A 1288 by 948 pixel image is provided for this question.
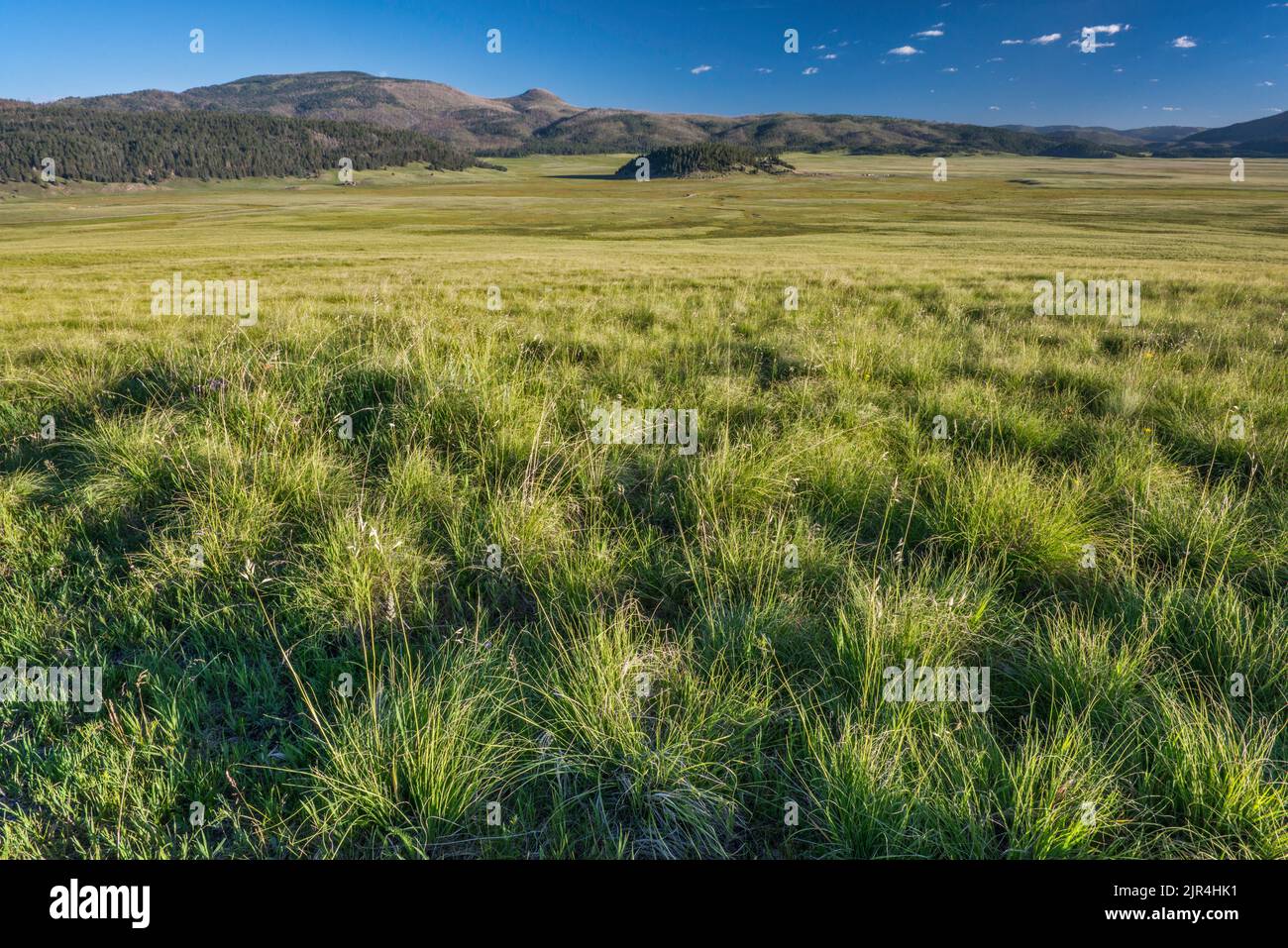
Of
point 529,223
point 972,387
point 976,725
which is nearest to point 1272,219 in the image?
point 529,223

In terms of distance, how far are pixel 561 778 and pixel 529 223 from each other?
77496mm

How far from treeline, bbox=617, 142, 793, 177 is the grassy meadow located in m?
182

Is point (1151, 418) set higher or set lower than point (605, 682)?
higher

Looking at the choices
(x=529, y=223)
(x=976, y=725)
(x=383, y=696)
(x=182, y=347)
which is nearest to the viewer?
(x=976, y=725)

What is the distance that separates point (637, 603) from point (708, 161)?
189 m

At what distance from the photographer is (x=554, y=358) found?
7.71 meters

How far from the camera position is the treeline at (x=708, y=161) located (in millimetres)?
170250

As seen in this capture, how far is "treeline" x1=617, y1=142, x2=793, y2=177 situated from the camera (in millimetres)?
170250

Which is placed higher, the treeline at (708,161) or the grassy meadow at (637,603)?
the treeline at (708,161)

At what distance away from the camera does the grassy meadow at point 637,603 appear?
6.97ft

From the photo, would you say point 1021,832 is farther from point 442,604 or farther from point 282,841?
point 442,604

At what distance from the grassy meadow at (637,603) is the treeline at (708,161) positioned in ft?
596

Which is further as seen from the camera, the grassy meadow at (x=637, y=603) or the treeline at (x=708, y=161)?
the treeline at (x=708, y=161)

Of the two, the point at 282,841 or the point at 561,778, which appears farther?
the point at 561,778
